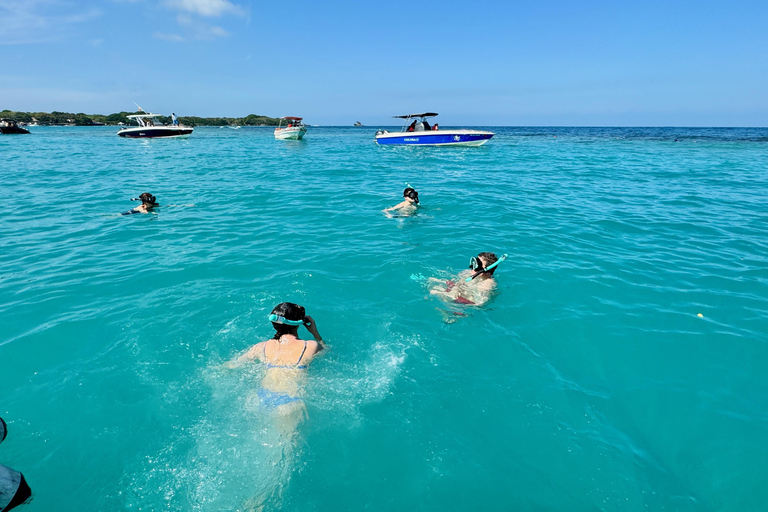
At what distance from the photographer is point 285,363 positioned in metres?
5.02

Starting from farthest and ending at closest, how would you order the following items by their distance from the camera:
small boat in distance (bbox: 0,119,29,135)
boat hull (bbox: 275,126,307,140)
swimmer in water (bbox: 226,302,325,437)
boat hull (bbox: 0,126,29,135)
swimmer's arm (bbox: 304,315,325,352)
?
boat hull (bbox: 0,126,29,135), small boat in distance (bbox: 0,119,29,135), boat hull (bbox: 275,126,307,140), swimmer's arm (bbox: 304,315,325,352), swimmer in water (bbox: 226,302,325,437)

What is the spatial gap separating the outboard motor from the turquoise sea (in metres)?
0.23

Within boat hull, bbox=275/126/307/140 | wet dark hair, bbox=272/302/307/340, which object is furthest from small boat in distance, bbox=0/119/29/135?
wet dark hair, bbox=272/302/307/340

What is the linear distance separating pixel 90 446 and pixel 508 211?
13.2 m

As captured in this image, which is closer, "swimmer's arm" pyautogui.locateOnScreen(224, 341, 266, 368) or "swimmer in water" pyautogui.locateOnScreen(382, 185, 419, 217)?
"swimmer's arm" pyautogui.locateOnScreen(224, 341, 266, 368)

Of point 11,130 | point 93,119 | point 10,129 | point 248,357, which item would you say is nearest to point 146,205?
point 248,357

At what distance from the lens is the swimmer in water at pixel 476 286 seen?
730cm

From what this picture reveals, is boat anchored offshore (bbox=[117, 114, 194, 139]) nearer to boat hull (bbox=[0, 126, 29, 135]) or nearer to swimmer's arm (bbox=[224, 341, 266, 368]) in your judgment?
boat hull (bbox=[0, 126, 29, 135])

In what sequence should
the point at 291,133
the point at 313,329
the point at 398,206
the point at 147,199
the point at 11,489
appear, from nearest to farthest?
the point at 11,489
the point at 313,329
the point at 147,199
the point at 398,206
the point at 291,133

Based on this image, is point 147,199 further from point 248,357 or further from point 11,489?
point 11,489

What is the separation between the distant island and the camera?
339ft

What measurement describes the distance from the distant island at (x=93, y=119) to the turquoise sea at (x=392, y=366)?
95.4 m

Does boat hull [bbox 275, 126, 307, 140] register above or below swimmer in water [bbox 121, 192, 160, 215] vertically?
above

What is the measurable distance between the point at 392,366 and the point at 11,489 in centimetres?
404
